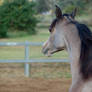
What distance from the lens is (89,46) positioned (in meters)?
2.91

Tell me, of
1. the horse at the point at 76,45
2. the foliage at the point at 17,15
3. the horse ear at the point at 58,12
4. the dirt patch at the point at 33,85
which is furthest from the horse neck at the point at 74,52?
the foliage at the point at 17,15

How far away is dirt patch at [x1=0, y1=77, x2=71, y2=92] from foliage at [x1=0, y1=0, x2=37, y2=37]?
64.4 feet

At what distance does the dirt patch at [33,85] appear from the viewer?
Answer: 7.27m

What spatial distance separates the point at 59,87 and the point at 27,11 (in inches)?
904

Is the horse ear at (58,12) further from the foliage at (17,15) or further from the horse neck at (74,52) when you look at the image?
the foliage at (17,15)

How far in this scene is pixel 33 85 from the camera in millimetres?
7672

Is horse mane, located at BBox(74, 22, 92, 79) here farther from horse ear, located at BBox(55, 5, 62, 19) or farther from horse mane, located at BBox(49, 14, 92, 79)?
horse ear, located at BBox(55, 5, 62, 19)

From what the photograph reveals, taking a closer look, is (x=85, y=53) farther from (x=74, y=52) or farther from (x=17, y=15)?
(x=17, y=15)

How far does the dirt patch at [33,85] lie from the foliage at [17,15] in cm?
1963

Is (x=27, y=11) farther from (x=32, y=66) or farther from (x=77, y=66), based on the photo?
(x=77, y=66)

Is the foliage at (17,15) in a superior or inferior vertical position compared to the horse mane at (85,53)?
inferior

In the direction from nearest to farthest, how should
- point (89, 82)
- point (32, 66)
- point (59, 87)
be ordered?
1. point (89, 82)
2. point (59, 87)
3. point (32, 66)

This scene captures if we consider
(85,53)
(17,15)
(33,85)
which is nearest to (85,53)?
(85,53)

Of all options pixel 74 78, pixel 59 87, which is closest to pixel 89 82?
pixel 74 78
